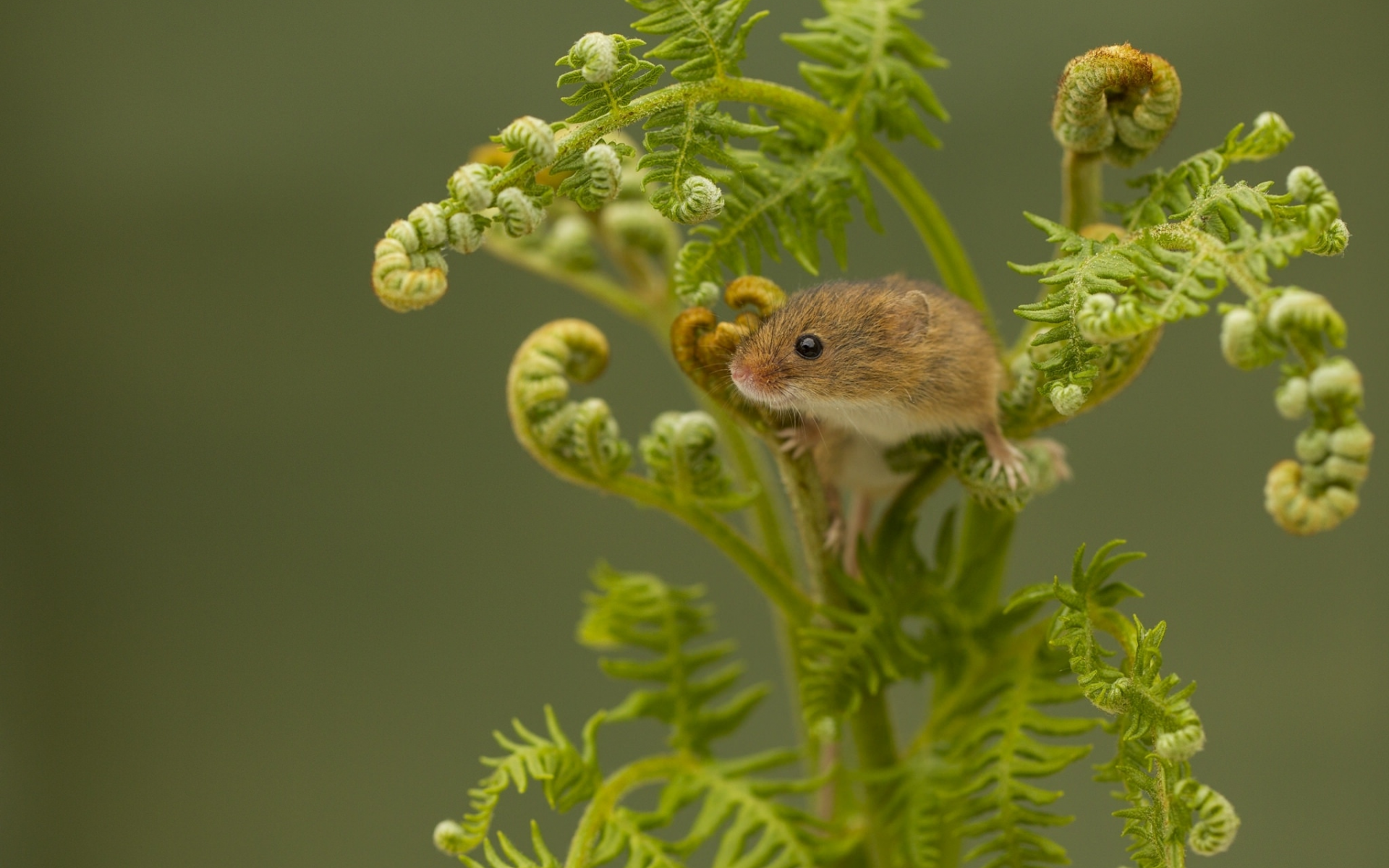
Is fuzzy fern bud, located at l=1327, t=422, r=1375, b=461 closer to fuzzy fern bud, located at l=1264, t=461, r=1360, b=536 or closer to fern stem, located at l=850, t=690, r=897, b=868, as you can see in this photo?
fuzzy fern bud, located at l=1264, t=461, r=1360, b=536

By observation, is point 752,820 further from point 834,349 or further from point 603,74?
point 603,74

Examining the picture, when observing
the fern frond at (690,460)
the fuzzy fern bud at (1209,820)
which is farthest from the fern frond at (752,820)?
the fuzzy fern bud at (1209,820)

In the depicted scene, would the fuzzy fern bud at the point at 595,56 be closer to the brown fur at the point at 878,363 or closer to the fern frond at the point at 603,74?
the fern frond at the point at 603,74

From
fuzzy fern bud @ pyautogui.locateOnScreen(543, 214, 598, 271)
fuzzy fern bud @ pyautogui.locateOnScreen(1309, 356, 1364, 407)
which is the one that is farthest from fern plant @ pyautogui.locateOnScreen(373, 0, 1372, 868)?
fuzzy fern bud @ pyautogui.locateOnScreen(543, 214, 598, 271)

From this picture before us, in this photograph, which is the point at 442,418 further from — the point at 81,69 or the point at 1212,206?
the point at 1212,206

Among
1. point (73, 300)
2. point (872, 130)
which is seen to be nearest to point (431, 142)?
point (73, 300)


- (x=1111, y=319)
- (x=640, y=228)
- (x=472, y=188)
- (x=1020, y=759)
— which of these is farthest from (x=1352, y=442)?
(x=640, y=228)
